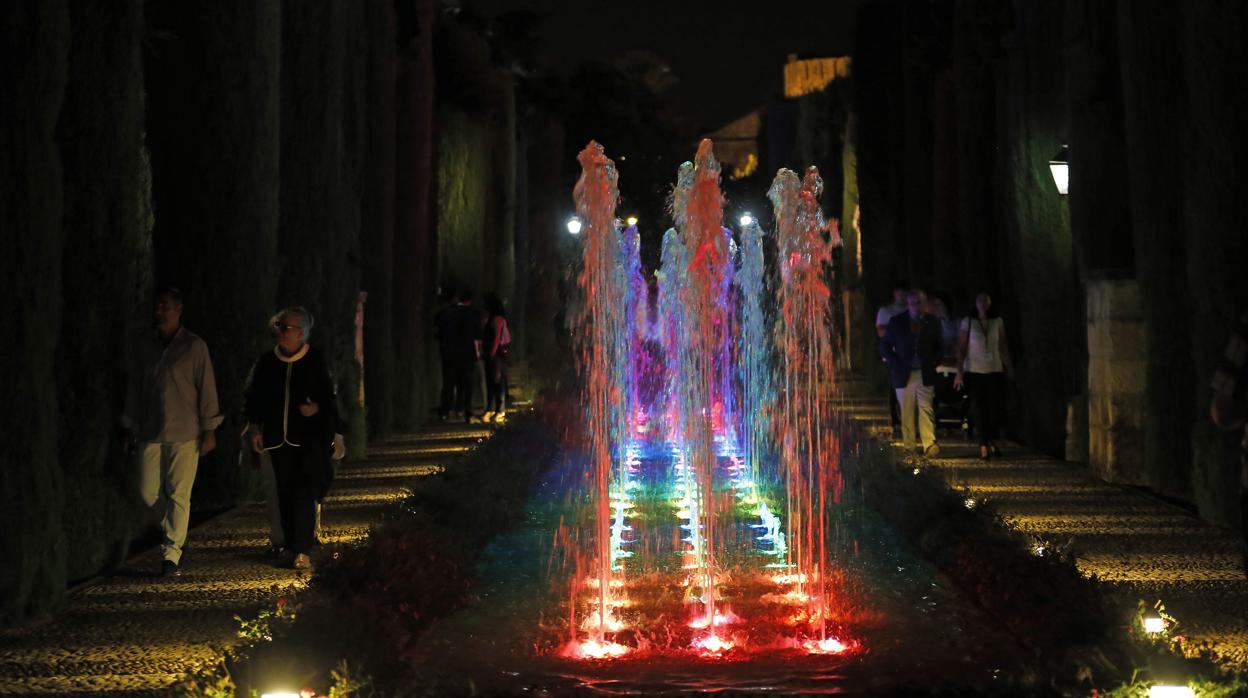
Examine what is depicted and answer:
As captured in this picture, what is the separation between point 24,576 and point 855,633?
403 cm

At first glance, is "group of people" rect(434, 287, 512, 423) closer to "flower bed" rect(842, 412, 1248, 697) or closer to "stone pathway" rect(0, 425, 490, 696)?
"stone pathway" rect(0, 425, 490, 696)

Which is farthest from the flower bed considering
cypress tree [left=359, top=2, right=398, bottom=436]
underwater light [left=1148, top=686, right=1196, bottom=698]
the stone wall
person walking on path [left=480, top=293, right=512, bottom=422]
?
person walking on path [left=480, top=293, right=512, bottom=422]

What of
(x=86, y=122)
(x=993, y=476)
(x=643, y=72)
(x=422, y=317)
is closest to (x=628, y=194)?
(x=643, y=72)

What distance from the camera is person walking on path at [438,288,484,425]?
21.0 metres

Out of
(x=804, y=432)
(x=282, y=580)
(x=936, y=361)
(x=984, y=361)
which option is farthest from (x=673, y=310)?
(x=282, y=580)

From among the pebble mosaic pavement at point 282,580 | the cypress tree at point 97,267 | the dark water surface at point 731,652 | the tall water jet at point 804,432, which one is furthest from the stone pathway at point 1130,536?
the cypress tree at point 97,267

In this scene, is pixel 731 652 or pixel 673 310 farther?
pixel 673 310

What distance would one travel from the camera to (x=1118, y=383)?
1419 centimetres

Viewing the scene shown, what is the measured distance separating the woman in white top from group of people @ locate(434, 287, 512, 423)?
727 cm

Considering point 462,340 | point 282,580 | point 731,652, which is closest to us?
point 731,652

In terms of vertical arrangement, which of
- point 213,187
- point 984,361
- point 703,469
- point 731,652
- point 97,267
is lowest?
point 731,652

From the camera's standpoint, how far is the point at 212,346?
43.2ft

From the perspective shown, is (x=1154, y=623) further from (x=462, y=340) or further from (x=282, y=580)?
(x=462, y=340)

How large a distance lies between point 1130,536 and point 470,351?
11.9 m
